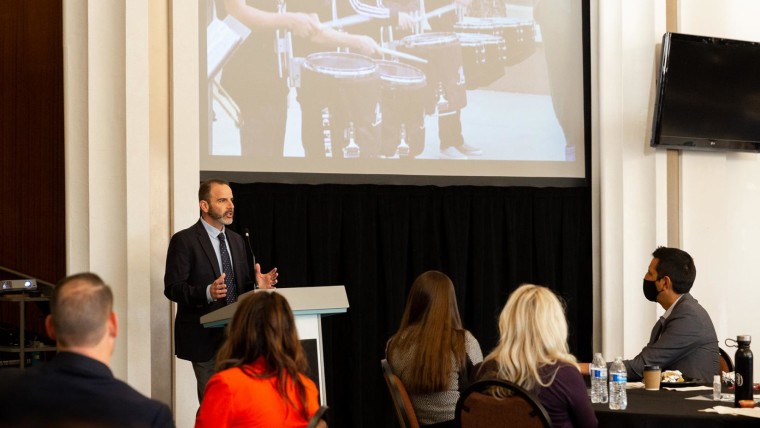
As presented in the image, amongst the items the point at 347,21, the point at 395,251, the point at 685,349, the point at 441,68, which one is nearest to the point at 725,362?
the point at 685,349

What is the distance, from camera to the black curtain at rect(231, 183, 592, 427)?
20.4ft

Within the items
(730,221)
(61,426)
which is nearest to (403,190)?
(730,221)

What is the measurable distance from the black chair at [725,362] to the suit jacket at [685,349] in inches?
5.1

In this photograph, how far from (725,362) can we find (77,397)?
12.2ft

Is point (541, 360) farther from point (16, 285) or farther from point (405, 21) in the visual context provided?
point (405, 21)

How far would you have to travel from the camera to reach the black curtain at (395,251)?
622 centimetres

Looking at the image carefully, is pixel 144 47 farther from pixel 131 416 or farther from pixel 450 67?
pixel 131 416

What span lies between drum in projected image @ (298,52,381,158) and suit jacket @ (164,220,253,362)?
158 centimetres

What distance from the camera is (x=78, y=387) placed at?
2053mm

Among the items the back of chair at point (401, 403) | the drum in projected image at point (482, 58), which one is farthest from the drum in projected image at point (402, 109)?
the back of chair at point (401, 403)

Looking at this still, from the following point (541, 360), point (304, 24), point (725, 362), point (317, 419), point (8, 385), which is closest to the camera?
point (8, 385)

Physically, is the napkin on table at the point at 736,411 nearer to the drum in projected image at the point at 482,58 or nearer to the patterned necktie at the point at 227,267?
the patterned necktie at the point at 227,267

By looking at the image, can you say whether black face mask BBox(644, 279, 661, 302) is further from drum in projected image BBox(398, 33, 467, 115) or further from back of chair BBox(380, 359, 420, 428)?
drum in projected image BBox(398, 33, 467, 115)

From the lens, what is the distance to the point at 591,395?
12.8ft
